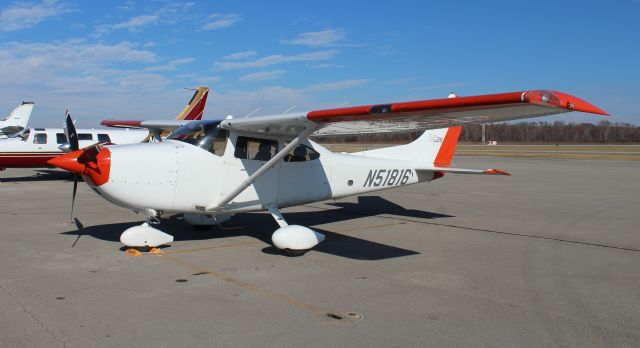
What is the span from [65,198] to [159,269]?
908cm

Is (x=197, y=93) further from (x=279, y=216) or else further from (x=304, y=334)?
(x=304, y=334)

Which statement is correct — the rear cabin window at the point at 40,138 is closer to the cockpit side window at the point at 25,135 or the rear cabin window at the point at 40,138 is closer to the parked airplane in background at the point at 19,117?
the cockpit side window at the point at 25,135

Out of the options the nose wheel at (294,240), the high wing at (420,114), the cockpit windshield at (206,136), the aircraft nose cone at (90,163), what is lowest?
the nose wheel at (294,240)

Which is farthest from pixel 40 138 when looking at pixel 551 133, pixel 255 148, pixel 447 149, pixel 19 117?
pixel 551 133

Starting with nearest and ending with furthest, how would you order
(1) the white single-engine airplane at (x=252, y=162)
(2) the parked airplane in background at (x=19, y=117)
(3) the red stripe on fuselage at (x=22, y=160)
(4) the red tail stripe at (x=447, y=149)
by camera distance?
(1) the white single-engine airplane at (x=252, y=162) → (4) the red tail stripe at (x=447, y=149) → (3) the red stripe on fuselage at (x=22, y=160) → (2) the parked airplane in background at (x=19, y=117)

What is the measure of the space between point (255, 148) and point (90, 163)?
236 cm

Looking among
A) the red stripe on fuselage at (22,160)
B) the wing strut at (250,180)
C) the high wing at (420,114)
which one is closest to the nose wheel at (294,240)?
the wing strut at (250,180)

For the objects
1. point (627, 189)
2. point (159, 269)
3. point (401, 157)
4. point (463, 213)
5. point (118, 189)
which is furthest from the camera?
point (627, 189)

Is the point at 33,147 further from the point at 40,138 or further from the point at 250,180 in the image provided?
the point at 250,180

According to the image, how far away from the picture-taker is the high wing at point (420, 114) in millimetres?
4879

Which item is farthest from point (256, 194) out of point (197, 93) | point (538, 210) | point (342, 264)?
point (197, 93)

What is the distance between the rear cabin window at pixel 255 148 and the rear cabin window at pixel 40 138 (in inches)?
570

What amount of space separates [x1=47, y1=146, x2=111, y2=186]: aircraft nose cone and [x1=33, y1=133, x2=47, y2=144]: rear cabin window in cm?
1429

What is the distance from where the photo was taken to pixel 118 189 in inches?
262
